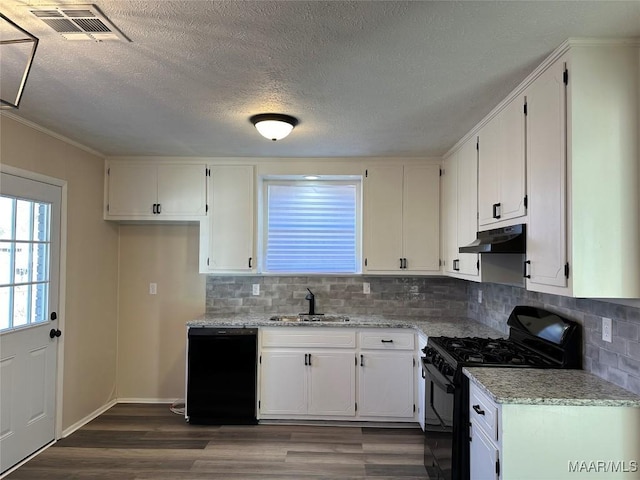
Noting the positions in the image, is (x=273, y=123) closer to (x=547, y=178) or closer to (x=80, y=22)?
(x=80, y=22)

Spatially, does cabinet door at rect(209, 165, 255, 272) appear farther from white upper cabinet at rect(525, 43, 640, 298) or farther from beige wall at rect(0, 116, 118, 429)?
white upper cabinet at rect(525, 43, 640, 298)

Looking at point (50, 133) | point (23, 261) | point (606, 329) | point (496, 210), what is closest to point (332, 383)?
point (496, 210)

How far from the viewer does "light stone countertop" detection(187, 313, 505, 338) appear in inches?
125

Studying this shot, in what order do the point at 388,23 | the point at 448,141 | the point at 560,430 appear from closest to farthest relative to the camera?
1. the point at 388,23
2. the point at 560,430
3. the point at 448,141

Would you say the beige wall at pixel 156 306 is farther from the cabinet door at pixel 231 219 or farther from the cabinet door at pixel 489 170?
the cabinet door at pixel 489 170

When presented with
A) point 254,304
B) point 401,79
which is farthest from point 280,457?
point 401,79

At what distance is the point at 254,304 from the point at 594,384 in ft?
9.55

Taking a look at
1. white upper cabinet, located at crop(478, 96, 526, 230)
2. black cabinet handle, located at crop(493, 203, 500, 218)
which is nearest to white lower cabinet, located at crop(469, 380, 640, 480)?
white upper cabinet, located at crop(478, 96, 526, 230)

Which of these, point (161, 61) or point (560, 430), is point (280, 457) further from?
point (161, 61)

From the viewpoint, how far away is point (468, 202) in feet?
9.95

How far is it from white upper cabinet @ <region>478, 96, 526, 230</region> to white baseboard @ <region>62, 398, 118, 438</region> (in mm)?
3637

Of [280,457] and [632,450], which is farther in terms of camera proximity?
[280,457]

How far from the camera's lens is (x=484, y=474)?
6.13 feet

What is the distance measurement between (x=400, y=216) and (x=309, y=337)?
1.40 m
